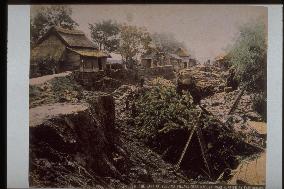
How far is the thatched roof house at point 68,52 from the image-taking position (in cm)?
194

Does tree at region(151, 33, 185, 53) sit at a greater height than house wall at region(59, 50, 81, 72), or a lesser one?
greater

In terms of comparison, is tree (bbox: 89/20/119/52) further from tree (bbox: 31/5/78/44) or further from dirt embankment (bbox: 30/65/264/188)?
dirt embankment (bbox: 30/65/264/188)

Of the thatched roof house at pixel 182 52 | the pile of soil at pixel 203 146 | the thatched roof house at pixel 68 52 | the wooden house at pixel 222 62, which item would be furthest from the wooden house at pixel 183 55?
the thatched roof house at pixel 68 52

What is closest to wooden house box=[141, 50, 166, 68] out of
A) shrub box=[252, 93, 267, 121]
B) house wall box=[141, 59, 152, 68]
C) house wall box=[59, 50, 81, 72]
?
house wall box=[141, 59, 152, 68]

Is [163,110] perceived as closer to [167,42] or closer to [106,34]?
[167,42]

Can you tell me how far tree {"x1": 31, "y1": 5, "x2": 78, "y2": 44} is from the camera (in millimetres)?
1924

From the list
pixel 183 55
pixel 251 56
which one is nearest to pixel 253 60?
pixel 251 56

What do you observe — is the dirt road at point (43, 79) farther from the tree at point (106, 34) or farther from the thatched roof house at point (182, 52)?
the thatched roof house at point (182, 52)

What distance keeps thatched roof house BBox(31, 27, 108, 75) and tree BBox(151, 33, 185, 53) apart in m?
0.28

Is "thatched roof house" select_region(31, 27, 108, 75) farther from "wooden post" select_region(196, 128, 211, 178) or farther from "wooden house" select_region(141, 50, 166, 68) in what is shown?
"wooden post" select_region(196, 128, 211, 178)

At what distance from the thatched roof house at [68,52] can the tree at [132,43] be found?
0.11 meters

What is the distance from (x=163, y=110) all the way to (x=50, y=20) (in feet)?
2.55

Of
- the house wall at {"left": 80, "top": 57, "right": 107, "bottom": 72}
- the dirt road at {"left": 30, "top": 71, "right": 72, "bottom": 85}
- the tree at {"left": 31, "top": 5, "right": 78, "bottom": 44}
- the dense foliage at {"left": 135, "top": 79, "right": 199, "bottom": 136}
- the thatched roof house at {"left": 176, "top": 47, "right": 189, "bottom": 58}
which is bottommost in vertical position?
the dense foliage at {"left": 135, "top": 79, "right": 199, "bottom": 136}
